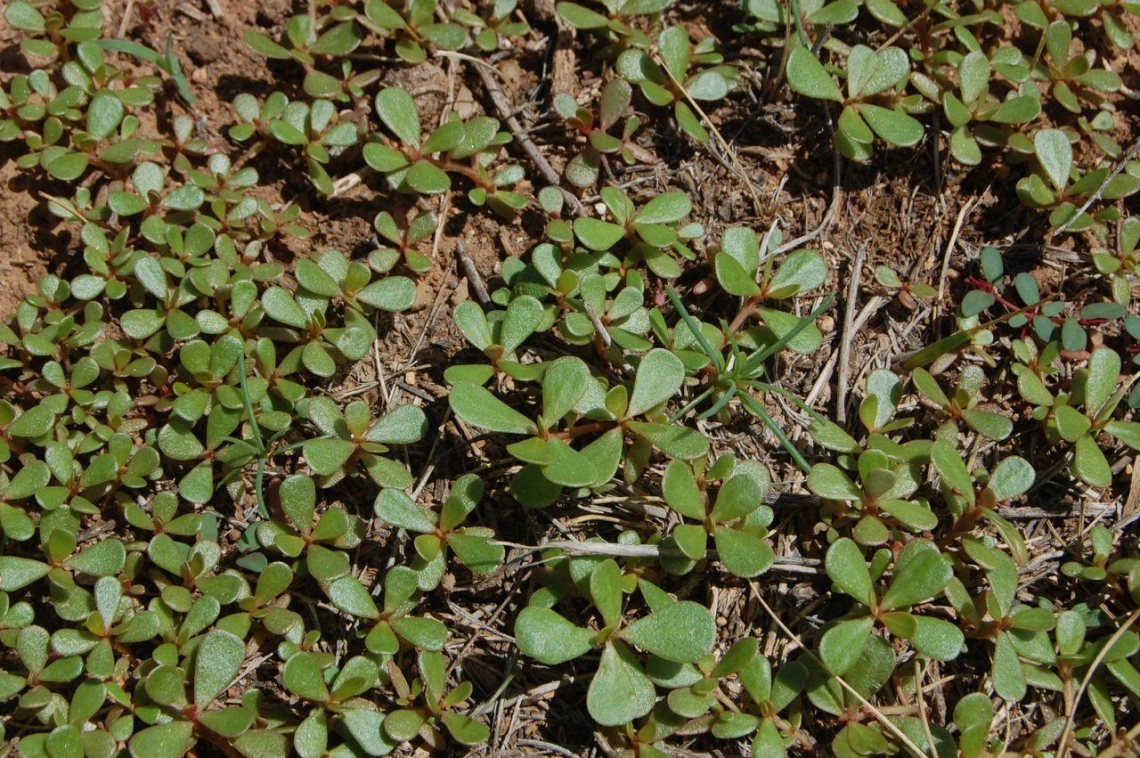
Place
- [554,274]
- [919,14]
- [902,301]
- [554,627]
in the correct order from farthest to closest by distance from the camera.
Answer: [919,14] < [902,301] < [554,274] < [554,627]

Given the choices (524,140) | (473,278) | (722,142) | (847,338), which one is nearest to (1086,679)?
(847,338)

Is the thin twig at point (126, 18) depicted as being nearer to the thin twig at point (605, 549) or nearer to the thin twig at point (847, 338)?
the thin twig at point (605, 549)

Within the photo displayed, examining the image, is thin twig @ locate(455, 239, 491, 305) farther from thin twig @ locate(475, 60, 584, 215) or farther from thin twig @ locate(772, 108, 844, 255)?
thin twig @ locate(772, 108, 844, 255)

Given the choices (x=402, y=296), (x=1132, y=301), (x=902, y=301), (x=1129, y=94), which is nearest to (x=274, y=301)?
(x=402, y=296)

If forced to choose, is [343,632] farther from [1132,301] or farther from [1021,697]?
[1132,301]

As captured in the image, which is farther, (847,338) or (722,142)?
(722,142)

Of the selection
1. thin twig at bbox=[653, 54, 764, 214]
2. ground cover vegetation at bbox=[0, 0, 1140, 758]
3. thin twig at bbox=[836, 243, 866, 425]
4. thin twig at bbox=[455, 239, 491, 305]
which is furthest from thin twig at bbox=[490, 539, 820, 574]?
thin twig at bbox=[653, 54, 764, 214]

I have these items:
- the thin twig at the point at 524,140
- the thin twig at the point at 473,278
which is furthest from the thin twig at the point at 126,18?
the thin twig at the point at 473,278

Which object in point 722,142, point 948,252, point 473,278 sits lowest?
point 473,278

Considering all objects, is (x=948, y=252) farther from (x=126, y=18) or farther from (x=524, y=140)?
(x=126, y=18)
